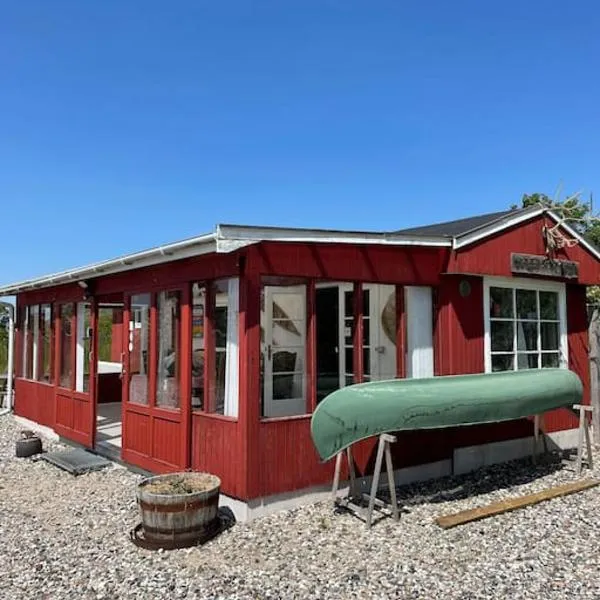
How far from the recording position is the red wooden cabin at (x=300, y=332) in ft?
15.5

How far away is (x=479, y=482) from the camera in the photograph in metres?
5.73

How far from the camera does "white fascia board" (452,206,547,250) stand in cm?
598

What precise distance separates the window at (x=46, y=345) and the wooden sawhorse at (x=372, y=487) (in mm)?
5940

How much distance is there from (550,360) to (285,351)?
13.8 feet

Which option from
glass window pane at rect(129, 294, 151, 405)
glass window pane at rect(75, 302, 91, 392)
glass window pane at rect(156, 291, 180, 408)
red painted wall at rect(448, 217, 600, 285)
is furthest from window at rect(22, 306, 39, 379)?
red painted wall at rect(448, 217, 600, 285)

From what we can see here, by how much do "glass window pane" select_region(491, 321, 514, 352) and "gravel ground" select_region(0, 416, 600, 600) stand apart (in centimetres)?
187

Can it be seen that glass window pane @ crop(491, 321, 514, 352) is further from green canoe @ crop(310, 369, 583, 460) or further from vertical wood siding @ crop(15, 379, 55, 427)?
vertical wood siding @ crop(15, 379, 55, 427)

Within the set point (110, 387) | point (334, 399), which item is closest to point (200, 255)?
point (334, 399)

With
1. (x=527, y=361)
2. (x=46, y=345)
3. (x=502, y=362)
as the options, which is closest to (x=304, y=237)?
(x=502, y=362)

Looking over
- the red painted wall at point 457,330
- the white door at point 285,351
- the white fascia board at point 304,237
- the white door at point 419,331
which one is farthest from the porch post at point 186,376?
the red painted wall at point 457,330

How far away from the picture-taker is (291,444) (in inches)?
189

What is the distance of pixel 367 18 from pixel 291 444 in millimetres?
6189

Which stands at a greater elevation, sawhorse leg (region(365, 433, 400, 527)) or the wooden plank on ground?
sawhorse leg (region(365, 433, 400, 527))

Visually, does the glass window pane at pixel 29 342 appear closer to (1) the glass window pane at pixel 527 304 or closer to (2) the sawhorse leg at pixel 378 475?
(2) the sawhorse leg at pixel 378 475
